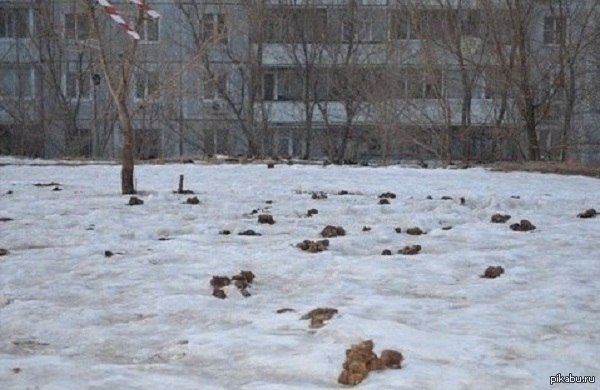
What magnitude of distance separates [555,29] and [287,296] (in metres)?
22.3

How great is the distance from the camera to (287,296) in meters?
4.78

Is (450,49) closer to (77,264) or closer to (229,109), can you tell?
(229,109)

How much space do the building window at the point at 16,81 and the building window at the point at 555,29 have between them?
60.8 ft

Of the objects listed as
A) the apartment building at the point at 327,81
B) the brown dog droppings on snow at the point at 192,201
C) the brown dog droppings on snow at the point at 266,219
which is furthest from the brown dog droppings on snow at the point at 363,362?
the apartment building at the point at 327,81

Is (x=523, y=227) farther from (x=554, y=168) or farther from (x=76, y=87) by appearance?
(x=76, y=87)

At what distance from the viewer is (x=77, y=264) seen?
5668mm

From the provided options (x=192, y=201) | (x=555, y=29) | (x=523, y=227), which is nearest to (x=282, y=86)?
(x=555, y=29)

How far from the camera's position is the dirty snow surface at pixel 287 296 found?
343 centimetres

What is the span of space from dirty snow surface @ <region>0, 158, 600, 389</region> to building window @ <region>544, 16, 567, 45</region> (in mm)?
14907

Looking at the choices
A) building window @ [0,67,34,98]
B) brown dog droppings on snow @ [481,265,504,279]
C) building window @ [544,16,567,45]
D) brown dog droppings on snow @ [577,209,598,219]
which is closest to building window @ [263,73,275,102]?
building window @ [0,67,34,98]

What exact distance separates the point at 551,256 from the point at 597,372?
8.46 feet

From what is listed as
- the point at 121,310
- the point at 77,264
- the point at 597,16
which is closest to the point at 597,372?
the point at 121,310

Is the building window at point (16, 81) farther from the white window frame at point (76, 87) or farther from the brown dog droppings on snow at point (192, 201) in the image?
the brown dog droppings on snow at point (192, 201)

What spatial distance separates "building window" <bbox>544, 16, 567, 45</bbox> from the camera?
23081 mm
